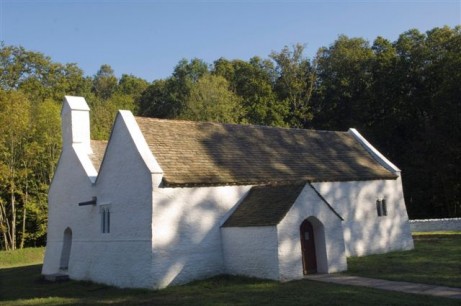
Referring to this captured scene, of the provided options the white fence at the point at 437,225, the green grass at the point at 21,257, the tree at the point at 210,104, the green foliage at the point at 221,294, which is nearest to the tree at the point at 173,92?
the tree at the point at 210,104

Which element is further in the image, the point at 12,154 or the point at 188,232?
the point at 12,154

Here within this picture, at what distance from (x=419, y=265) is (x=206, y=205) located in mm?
9286

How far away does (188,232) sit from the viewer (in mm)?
19562

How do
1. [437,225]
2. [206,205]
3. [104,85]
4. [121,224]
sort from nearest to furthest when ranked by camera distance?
[206,205]
[121,224]
[437,225]
[104,85]

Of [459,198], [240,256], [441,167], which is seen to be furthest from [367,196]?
[459,198]

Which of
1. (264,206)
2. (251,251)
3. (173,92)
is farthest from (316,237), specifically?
(173,92)

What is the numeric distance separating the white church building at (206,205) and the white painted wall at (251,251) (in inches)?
1.6

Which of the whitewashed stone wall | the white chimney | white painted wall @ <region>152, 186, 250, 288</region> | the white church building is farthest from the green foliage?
the white chimney

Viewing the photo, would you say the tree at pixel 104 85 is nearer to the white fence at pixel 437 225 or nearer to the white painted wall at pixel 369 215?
the white fence at pixel 437 225

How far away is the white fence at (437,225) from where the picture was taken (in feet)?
124

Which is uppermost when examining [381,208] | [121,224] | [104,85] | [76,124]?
[104,85]

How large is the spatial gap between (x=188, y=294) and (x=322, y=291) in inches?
183

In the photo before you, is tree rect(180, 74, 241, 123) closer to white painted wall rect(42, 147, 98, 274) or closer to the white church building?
the white church building

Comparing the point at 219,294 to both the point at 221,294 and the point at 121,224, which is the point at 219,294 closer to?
the point at 221,294
